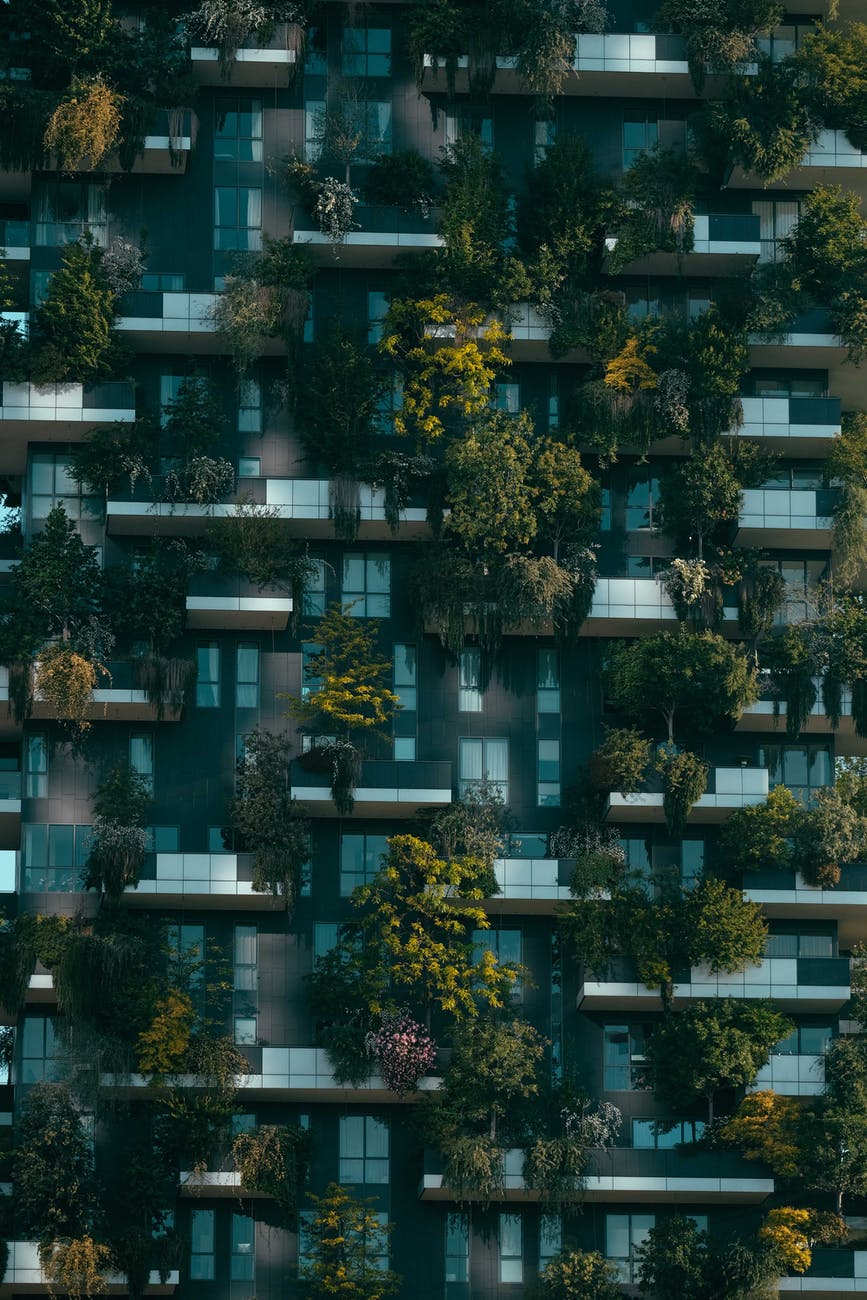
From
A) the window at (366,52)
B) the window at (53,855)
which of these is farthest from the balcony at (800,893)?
the window at (366,52)

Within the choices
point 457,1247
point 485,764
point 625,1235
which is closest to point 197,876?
point 485,764

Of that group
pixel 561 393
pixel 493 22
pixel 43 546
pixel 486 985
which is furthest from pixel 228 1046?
pixel 493 22

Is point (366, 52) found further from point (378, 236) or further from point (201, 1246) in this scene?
point (201, 1246)

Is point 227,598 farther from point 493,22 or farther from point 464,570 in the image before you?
point 493,22

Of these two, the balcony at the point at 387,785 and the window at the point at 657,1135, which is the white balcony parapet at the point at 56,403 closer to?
the balcony at the point at 387,785

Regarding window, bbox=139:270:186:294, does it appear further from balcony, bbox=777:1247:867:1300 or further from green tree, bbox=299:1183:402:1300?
balcony, bbox=777:1247:867:1300

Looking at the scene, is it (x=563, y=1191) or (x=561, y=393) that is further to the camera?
(x=561, y=393)

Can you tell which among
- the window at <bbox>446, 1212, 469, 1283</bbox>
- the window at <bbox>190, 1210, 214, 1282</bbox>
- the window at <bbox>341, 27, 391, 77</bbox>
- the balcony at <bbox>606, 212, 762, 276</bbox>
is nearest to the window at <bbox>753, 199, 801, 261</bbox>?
the balcony at <bbox>606, 212, 762, 276</bbox>
